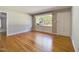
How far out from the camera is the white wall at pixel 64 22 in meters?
1.69

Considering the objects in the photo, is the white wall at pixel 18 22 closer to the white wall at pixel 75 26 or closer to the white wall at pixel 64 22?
the white wall at pixel 64 22

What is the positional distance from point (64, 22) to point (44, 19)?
1.12 feet

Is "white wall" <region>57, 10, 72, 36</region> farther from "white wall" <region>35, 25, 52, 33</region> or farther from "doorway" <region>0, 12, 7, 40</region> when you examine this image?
"doorway" <region>0, 12, 7, 40</region>

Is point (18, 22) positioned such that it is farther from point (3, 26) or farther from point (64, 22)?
point (64, 22)

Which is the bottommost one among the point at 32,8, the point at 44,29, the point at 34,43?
the point at 34,43

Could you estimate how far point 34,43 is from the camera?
1.76 metres

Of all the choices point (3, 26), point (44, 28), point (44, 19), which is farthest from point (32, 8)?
point (3, 26)

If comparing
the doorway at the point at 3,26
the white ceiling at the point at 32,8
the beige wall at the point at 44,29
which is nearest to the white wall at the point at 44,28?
the beige wall at the point at 44,29

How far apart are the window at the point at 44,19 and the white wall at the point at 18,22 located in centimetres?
14

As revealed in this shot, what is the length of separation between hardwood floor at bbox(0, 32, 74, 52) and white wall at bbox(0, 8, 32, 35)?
0.30ft
